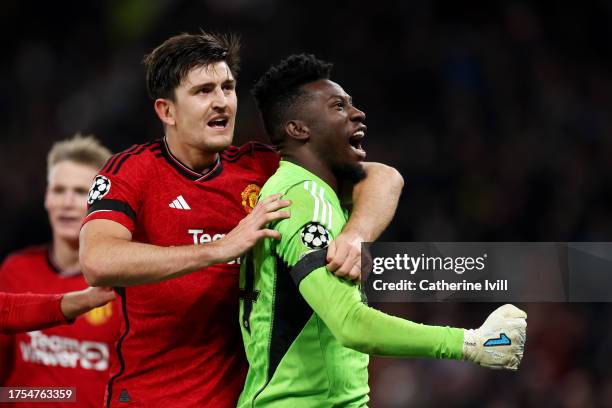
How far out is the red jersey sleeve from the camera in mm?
3766

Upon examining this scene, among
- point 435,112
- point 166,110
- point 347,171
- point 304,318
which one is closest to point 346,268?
point 304,318

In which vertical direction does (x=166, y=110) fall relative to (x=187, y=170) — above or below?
above

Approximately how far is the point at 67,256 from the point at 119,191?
2.14m

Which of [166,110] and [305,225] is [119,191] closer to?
[166,110]

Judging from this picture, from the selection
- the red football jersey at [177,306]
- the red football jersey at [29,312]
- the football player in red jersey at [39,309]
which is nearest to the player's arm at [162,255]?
the red football jersey at [177,306]

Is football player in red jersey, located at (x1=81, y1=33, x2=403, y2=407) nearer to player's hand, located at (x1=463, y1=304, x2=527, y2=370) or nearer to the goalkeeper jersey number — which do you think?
the goalkeeper jersey number

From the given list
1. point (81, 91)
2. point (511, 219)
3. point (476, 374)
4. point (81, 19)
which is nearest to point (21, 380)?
point (476, 374)

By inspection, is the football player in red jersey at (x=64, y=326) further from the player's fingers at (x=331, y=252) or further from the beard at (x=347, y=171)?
the player's fingers at (x=331, y=252)

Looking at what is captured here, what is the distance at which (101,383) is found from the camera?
5.29 metres

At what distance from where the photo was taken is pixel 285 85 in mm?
4000

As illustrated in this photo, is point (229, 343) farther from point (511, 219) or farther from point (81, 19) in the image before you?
point (81, 19)

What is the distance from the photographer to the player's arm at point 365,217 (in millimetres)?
3381

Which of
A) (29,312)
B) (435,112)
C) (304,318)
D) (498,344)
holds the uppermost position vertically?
(435,112)

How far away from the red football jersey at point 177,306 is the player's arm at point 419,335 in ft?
2.69
